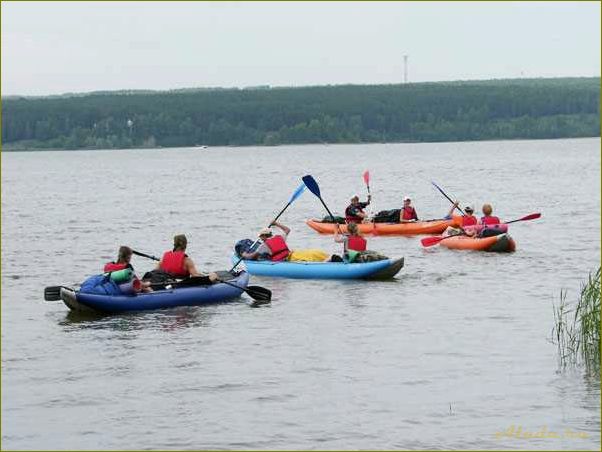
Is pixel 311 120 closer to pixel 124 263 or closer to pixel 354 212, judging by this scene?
pixel 354 212

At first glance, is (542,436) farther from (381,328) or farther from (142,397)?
(381,328)

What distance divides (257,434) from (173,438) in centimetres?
81

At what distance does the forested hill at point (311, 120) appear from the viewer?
527 feet

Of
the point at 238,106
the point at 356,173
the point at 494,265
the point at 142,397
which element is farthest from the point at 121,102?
the point at 142,397

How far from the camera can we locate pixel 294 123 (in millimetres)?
164875

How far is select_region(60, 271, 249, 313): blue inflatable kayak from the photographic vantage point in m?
18.8

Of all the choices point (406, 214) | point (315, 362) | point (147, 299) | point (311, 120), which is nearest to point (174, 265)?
point (147, 299)

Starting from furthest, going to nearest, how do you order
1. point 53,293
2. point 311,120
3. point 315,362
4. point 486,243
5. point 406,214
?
point 311,120
point 406,214
point 486,243
point 53,293
point 315,362

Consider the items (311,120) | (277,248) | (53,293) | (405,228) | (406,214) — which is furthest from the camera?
(311,120)

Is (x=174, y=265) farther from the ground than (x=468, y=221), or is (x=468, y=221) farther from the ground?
(x=174, y=265)

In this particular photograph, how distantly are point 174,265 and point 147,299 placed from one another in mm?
850

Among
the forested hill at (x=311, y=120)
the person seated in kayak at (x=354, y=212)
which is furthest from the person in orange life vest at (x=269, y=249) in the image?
A: the forested hill at (x=311, y=120)

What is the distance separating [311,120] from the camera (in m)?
164

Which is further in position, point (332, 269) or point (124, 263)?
point (332, 269)
